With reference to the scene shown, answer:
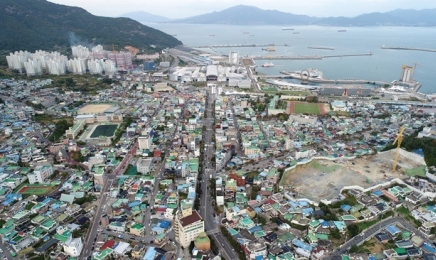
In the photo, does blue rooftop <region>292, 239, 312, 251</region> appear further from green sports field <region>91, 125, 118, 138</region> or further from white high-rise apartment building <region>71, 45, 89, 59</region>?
white high-rise apartment building <region>71, 45, 89, 59</region>

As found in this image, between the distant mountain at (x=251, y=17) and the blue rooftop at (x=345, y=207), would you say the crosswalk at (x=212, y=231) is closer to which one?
the blue rooftop at (x=345, y=207)

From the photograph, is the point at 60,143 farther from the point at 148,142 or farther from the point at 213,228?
the point at 213,228

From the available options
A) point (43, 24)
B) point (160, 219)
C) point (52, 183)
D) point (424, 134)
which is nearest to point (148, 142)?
point (52, 183)

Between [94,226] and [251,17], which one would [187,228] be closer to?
[94,226]

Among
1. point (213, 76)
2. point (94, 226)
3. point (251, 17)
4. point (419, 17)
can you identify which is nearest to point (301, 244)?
point (94, 226)

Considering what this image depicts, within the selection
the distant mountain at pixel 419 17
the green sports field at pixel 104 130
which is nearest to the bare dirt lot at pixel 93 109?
the green sports field at pixel 104 130

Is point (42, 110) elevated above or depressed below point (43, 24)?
below
